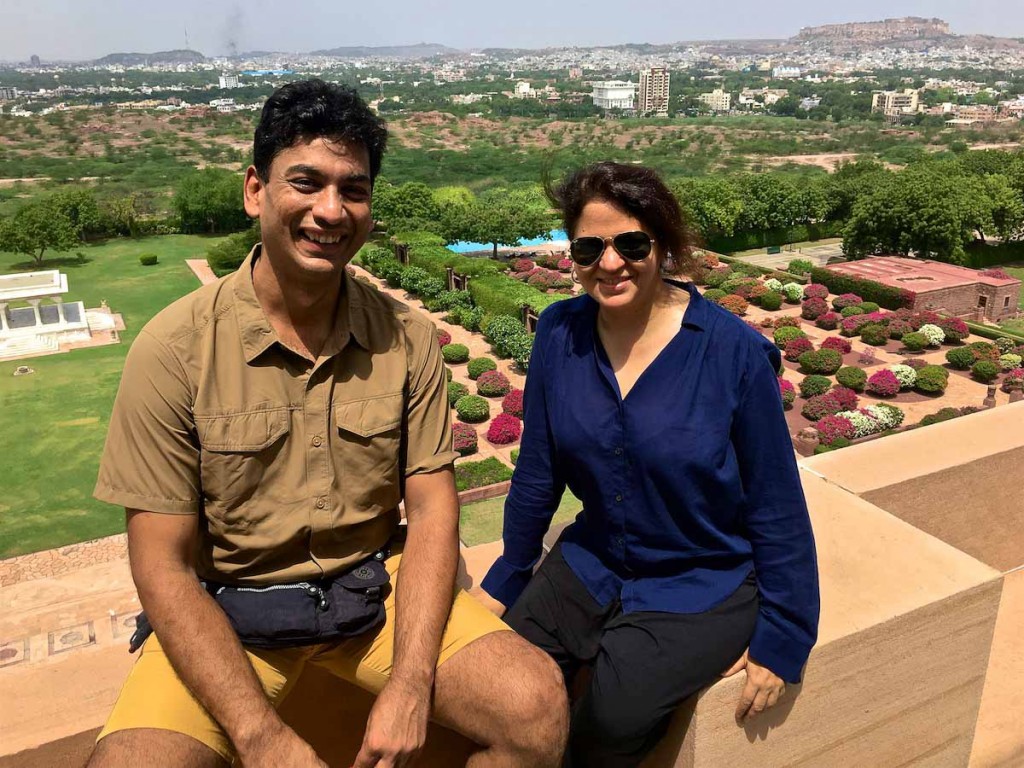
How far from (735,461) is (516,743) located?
3.78 ft

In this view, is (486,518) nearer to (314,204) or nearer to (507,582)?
(507,582)

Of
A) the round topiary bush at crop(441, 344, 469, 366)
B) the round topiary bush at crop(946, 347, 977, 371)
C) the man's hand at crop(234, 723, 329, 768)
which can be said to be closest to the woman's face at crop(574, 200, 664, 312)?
the man's hand at crop(234, 723, 329, 768)

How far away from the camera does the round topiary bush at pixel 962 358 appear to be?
20.4 m

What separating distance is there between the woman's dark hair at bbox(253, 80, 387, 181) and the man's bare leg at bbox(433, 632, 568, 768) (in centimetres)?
173

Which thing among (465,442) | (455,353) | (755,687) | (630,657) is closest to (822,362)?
(455,353)

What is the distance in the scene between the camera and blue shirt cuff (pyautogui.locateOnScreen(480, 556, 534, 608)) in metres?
3.29

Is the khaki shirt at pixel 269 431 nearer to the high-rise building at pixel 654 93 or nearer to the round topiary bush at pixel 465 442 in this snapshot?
the round topiary bush at pixel 465 442

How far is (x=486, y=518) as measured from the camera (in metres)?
13.9

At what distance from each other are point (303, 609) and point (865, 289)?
26.3 m

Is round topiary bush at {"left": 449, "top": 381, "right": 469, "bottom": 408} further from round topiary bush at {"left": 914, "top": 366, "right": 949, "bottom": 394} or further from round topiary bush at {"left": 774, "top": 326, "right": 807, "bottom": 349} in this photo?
round topiary bush at {"left": 914, "top": 366, "right": 949, "bottom": 394}

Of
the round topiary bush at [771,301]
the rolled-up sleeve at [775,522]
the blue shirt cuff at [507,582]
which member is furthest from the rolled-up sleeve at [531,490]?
the round topiary bush at [771,301]

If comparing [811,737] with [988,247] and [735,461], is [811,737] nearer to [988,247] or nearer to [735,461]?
[735,461]

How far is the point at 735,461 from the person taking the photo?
2.82 metres

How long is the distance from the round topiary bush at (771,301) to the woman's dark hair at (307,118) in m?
24.9
